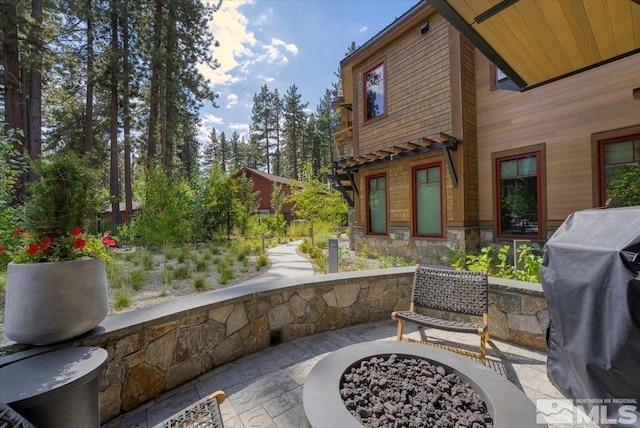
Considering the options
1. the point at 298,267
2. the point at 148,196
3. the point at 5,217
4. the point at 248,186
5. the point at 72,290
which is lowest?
the point at 298,267

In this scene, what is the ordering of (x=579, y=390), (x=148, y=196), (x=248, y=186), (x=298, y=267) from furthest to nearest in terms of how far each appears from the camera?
(x=248, y=186), (x=148, y=196), (x=298, y=267), (x=579, y=390)

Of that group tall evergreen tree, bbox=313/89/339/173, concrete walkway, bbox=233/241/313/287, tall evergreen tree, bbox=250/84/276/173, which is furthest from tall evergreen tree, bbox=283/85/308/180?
concrete walkway, bbox=233/241/313/287

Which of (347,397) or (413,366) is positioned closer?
(347,397)

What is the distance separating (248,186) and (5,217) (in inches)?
365

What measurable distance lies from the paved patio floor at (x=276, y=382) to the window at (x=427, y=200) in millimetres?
3971

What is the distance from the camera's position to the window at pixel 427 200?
6621 millimetres

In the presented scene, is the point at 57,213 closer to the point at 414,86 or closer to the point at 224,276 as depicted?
the point at 224,276

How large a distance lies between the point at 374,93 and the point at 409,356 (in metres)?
7.80

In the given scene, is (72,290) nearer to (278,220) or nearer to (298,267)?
(298,267)

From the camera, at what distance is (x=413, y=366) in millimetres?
1694

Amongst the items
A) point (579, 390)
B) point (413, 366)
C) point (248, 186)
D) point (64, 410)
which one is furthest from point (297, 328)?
point (248, 186)

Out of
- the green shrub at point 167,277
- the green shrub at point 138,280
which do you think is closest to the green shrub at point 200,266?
the green shrub at point 167,277

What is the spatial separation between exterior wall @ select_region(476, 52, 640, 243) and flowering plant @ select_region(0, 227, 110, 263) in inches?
272

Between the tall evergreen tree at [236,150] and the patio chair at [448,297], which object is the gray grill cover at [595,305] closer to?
the patio chair at [448,297]
